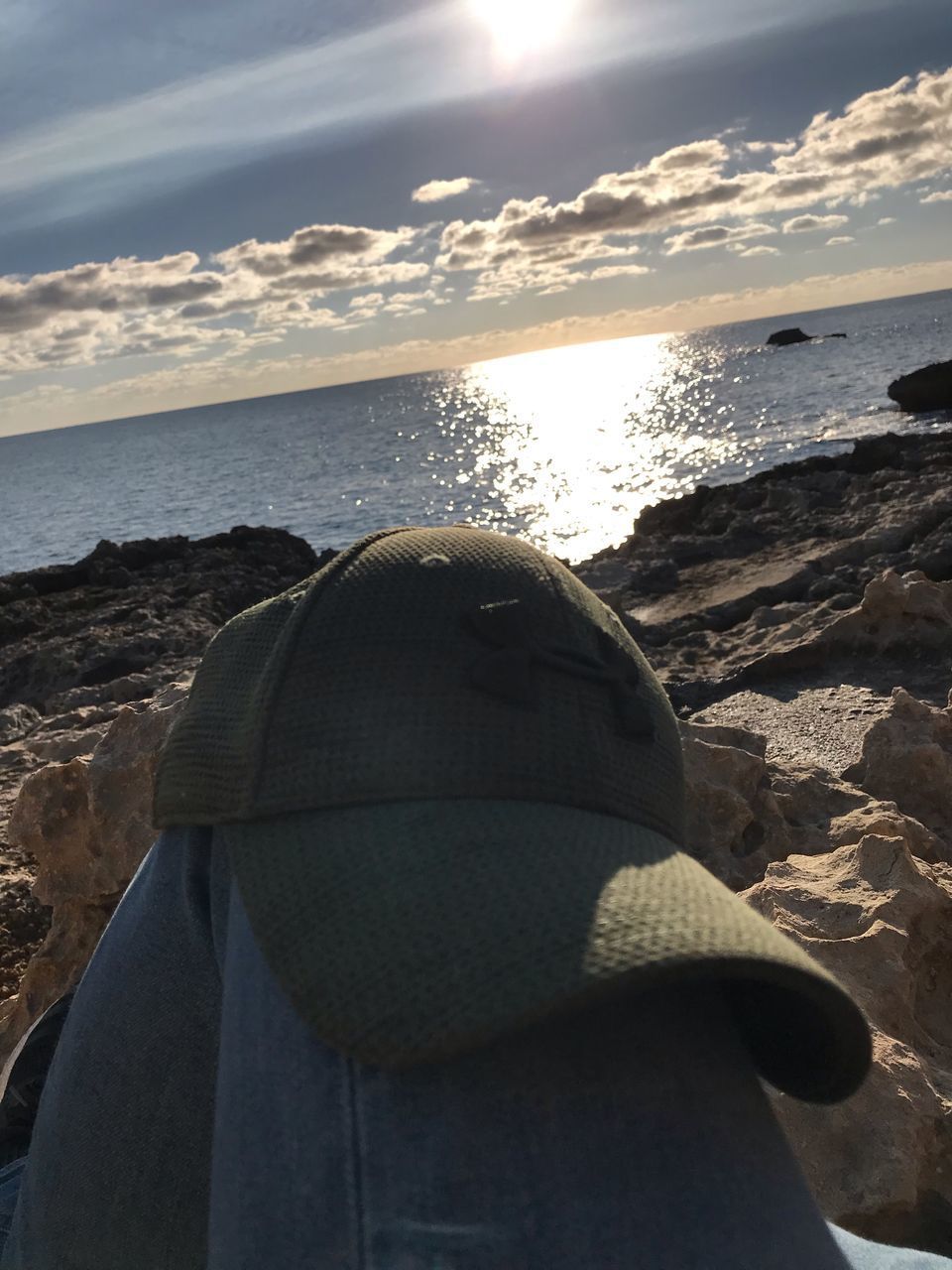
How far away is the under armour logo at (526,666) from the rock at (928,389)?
Answer: 36560mm

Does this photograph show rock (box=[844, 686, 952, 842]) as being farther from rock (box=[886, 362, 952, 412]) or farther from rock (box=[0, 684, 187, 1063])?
rock (box=[886, 362, 952, 412])

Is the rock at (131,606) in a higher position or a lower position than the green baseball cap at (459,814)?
lower

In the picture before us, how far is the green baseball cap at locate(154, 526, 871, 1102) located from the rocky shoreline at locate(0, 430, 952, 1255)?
0.96 metres

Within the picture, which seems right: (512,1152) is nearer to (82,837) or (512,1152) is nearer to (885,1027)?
(885,1027)

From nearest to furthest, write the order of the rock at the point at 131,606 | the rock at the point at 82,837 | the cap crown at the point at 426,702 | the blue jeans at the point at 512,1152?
the blue jeans at the point at 512,1152 → the cap crown at the point at 426,702 → the rock at the point at 82,837 → the rock at the point at 131,606

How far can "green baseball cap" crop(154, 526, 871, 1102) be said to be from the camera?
802mm

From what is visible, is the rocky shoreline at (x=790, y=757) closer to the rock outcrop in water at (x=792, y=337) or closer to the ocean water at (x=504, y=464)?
the ocean water at (x=504, y=464)

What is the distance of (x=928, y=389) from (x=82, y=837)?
3600cm

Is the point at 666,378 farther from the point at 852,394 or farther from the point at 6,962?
the point at 6,962

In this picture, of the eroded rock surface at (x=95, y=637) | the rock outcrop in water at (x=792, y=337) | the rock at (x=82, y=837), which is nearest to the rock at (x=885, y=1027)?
the eroded rock surface at (x=95, y=637)

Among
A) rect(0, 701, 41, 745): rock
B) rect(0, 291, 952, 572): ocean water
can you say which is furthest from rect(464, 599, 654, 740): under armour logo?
rect(0, 291, 952, 572): ocean water

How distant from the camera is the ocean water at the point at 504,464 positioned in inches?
1272

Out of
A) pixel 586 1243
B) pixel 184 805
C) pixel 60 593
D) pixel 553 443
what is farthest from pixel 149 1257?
pixel 553 443

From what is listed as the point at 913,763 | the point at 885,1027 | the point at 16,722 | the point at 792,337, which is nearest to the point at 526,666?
the point at 885,1027
